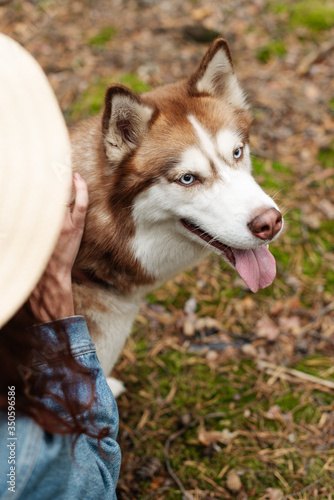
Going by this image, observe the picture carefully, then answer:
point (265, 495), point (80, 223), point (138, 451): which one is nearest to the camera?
point (80, 223)

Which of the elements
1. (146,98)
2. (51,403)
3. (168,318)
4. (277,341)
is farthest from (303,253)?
(51,403)

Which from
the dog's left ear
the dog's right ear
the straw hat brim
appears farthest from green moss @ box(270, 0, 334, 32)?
the straw hat brim

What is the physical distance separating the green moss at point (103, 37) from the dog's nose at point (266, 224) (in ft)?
16.0

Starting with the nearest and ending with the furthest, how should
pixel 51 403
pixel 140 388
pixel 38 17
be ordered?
pixel 51 403, pixel 140 388, pixel 38 17

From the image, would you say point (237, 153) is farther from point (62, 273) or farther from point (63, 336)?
point (63, 336)

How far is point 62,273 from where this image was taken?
6.61 feet

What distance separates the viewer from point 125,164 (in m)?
2.22

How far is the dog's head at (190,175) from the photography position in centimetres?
209

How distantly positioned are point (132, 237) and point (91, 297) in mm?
411

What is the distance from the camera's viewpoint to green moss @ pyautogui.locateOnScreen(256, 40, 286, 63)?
563cm

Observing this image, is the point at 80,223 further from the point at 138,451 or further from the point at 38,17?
the point at 38,17

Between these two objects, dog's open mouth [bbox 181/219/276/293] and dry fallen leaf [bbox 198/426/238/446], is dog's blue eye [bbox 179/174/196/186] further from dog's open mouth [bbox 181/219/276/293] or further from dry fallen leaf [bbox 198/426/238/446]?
dry fallen leaf [bbox 198/426/238/446]

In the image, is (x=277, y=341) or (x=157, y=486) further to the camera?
(x=277, y=341)

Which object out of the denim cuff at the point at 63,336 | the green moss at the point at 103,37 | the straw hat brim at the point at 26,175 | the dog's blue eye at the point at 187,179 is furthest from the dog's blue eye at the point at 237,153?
the green moss at the point at 103,37
